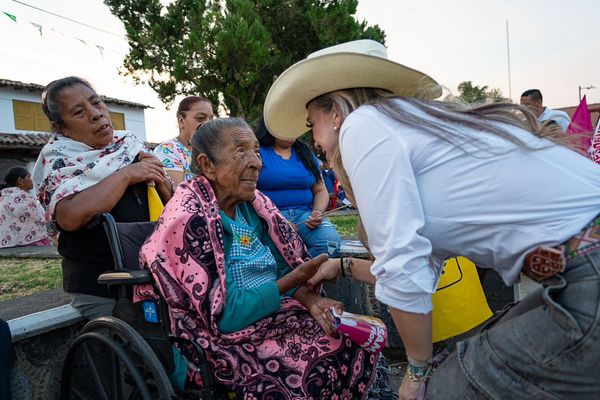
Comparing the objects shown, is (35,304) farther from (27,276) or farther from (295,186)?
(27,276)

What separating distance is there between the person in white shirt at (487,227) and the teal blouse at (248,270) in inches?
30.2

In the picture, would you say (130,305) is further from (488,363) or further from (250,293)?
(488,363)

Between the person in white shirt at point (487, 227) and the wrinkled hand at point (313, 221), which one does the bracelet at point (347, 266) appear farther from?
the wrinkled hand at point (313, 221)

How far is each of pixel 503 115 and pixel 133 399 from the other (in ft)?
5.69

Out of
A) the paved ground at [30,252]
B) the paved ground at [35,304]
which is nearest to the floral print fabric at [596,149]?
the paved ground at [35,304]

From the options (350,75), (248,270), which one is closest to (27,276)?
(248,270)

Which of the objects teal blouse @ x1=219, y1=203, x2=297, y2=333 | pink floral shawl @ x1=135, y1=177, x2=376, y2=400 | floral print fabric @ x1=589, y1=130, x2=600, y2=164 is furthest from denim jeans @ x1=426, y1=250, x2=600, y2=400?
floral print fabric @ x1=589, y1=130, x2=600, y2=164

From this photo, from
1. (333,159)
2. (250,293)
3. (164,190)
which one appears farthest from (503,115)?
(164,190)

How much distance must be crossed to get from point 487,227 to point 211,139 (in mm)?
1388

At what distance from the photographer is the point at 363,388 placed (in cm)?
207

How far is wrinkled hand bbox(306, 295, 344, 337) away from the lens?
6.64 feet

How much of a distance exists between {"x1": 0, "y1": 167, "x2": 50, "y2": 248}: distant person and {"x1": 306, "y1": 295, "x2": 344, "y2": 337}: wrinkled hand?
7.95 meters

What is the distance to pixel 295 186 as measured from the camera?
3.64 m

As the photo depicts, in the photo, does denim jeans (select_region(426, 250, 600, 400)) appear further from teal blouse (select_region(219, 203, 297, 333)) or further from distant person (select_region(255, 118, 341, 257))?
distant person (select_region(255, 118, 341, 257))
